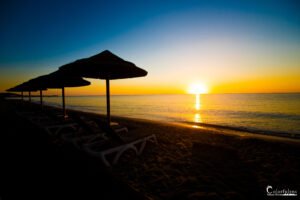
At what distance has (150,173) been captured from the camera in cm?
297

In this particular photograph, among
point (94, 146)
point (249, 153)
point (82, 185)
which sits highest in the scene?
point (94, 146)

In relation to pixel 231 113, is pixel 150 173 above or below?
above

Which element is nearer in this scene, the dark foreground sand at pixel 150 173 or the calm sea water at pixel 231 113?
the dark foreground sand at pixel 150 173

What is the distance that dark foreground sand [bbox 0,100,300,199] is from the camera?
2.31 meters

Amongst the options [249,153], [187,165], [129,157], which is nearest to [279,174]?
[249,153]

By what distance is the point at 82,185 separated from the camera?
2453 mm

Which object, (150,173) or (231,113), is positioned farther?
(231,113)

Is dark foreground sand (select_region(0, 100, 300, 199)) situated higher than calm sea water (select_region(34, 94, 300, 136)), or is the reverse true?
dark foreground sand (select_region(0, 100, 300, 199))

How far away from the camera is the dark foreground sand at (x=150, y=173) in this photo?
231 cm

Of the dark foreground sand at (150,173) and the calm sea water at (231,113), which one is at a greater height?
the dark foreground sand at (150,173)

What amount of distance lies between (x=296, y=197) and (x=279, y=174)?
0.72m

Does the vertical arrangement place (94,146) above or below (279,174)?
above

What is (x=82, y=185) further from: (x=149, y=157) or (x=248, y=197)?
(x=248, y=197)

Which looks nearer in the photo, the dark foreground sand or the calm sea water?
the dark foreground sand
